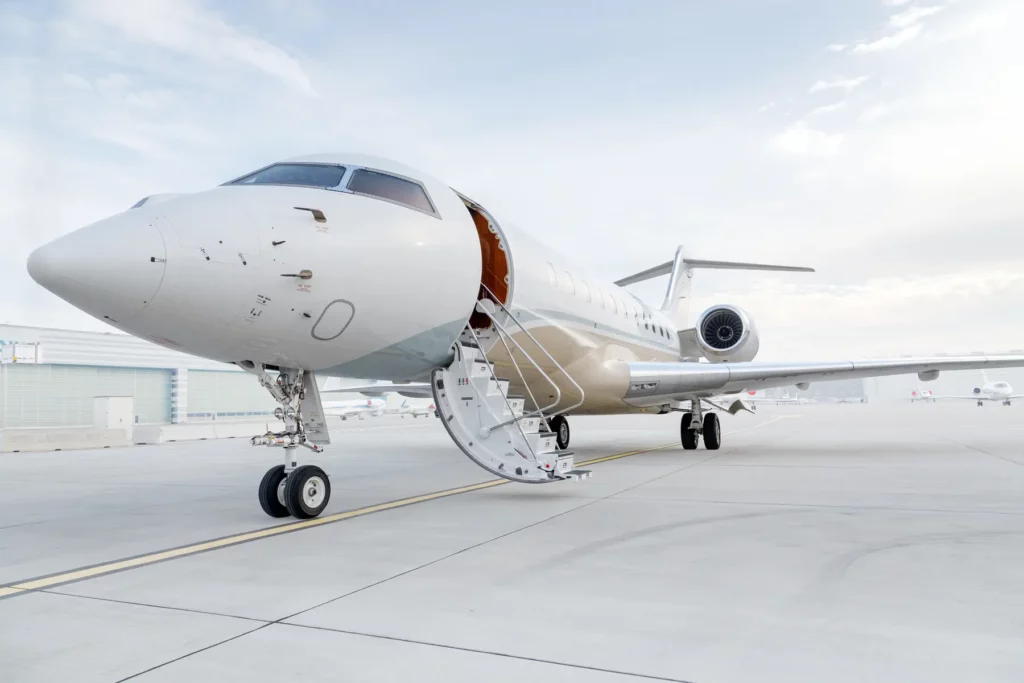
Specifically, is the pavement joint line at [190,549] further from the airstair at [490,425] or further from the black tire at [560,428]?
the black tire at [560,428]

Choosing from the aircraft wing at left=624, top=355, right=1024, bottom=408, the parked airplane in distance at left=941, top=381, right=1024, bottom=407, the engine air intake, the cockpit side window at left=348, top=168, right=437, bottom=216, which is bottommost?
the parked airplane in distance at left=941, top=381, right=1024, bottom=407

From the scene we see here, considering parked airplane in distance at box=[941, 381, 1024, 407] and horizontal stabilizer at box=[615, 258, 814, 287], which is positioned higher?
horizontal stabilizer at box=[615, 258, 814, 287]

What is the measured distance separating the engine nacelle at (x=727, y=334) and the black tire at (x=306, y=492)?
39.0 feet

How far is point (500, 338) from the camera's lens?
28.6 feet

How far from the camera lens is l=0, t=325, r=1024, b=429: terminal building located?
34.8 meters

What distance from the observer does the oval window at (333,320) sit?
5.94 metres

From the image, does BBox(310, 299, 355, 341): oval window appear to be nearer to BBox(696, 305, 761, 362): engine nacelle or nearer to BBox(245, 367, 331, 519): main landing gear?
BBox(245, 367, 331, 519): main landing gear

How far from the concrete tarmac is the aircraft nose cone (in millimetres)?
1788

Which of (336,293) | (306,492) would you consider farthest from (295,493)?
(336,293)

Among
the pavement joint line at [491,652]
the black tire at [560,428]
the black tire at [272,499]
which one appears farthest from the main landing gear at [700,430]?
the pavement joint line at [491,652]

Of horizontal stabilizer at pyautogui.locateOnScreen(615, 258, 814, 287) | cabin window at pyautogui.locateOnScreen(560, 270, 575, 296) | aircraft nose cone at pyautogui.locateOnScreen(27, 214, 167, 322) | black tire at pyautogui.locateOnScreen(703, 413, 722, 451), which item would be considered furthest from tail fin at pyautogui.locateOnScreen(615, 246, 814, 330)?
aircraft nose cone at pyautogui.locateOnScreen(27, 214, 167, 322)

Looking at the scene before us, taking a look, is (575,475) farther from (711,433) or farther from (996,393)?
(996,393)

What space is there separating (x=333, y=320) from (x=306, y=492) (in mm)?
1602

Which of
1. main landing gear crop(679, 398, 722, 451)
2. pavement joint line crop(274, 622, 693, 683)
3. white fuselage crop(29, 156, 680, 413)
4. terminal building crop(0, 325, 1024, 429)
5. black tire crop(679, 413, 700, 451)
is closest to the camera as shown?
pavement joint line crop(274, 622, 693, 683)
